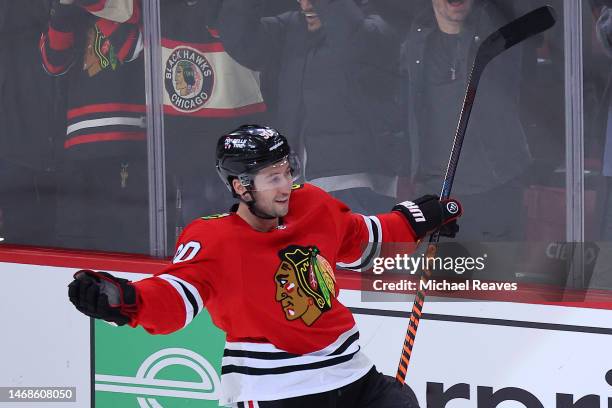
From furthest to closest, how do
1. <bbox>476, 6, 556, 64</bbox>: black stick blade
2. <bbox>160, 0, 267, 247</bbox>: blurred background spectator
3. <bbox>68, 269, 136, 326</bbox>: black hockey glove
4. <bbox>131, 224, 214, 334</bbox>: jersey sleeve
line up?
<bbox>160, 0, 267, 247</bbox>: blurred background spectator, <bbox>476, 6, 556, 64</bbox>: black stick blade, <bbox>131, 224, 214, 334</bbox>: jersey sleeve, <bbox>68, 269, 136, 326</bbox>: black hockey glove

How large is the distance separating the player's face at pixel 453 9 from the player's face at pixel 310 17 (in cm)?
37

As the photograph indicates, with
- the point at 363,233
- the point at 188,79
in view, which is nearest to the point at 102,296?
the point at 363,233

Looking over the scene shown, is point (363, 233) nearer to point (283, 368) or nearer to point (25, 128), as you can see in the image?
point (283, 368)

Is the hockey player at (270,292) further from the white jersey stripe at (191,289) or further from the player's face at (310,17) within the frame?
the player's face at (310,17)

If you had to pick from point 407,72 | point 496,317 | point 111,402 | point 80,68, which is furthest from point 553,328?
point 80,68

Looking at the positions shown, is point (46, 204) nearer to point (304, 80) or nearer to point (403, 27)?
point (304, 80)

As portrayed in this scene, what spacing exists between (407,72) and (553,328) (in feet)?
2.68

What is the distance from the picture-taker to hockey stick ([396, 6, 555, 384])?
2986 millimetres

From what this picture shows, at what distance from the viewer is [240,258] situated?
260 centimetres

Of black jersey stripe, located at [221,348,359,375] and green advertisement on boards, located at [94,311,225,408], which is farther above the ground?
black jersey stripe, located at [221,348,359,375]

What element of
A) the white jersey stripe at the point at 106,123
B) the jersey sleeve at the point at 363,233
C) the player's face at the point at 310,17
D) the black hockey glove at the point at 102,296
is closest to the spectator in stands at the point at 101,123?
the white jersey stripe at the point at 106,123

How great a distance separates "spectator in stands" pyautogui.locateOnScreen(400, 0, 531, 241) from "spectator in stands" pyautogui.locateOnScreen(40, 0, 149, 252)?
95cm

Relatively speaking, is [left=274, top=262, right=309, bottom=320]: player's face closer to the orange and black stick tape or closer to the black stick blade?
the orange and black stick tape

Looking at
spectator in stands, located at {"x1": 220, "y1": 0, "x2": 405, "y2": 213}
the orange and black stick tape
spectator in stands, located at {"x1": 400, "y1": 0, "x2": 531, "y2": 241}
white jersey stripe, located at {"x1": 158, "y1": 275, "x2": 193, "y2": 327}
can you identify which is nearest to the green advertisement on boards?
spectator in stands, located at {"x1": 220, "y1": 0, "x2": 405, "y2": 213}
